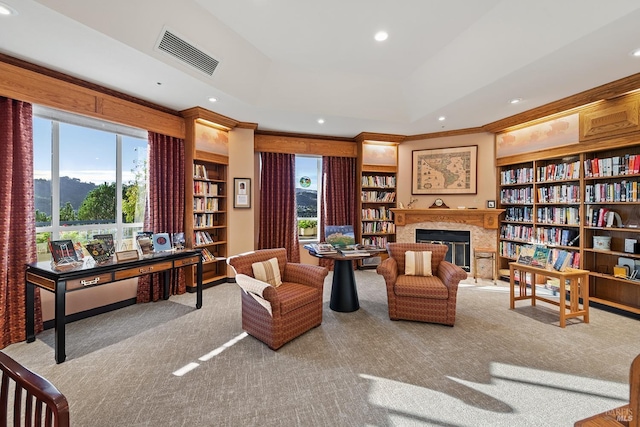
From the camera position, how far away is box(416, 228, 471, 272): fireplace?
19.1ft

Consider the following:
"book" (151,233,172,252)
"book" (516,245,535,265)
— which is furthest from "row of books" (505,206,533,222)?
"book" (151,233,172,252)

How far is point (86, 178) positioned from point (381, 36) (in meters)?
4.10

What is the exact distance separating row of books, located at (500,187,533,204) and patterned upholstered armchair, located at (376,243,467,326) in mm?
2491

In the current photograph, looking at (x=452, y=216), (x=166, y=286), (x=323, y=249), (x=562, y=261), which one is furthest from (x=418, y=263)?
(x=166, y=286)

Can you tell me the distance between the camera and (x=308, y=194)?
21.1 ft

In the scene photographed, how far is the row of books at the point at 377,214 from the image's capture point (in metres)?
6.42

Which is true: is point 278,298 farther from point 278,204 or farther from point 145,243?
point 278,204

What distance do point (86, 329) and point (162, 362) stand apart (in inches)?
55.1

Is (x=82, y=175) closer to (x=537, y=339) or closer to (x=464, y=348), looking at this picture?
(x=464, y=348)

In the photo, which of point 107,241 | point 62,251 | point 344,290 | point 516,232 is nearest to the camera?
point 62,251

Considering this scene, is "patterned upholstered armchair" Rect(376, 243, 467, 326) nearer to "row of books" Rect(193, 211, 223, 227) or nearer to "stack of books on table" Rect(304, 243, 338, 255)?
"stack of books on table" Rect(304, 243, 338, 255)

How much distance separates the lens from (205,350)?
286 cm

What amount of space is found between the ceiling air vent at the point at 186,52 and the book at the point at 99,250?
2.16m

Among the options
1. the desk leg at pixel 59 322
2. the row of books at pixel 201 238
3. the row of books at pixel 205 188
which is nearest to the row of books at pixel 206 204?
the row of books at pixel 205 188
